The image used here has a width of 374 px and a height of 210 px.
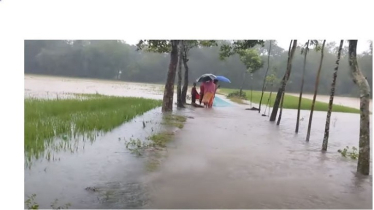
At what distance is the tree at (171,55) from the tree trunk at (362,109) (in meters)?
1.48

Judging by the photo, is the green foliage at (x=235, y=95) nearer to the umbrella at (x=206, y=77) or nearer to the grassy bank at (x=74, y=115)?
the umbrella at (x=206, y=77)

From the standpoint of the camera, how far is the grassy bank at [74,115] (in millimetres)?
3250

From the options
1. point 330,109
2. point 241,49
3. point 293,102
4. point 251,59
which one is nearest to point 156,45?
point 241,49

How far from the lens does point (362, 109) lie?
311 cm

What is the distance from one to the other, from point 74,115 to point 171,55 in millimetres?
1069

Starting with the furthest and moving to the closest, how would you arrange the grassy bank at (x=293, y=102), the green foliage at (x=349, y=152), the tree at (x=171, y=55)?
the tree at (x=171, y=55)
the grassy bank at (x=293, y=102)
the green foliage at (x=349, y=152)

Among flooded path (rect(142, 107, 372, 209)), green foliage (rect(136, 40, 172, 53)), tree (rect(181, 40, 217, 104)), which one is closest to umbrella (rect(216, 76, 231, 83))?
tree (rect(181, 40, 217, 104))

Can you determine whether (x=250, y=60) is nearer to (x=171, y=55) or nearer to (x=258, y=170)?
(x=171, y=55)

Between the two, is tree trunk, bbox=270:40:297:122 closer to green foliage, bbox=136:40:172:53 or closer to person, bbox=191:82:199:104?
person, bbox=191:82:199:104

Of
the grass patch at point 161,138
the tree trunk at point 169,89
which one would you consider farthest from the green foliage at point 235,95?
the grass patch at point 161,138

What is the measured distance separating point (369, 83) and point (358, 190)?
0.88 m

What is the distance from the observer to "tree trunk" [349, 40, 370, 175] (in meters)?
3.03

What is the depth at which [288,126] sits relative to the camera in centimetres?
335

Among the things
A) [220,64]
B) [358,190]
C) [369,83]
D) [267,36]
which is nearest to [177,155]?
[220,64]
